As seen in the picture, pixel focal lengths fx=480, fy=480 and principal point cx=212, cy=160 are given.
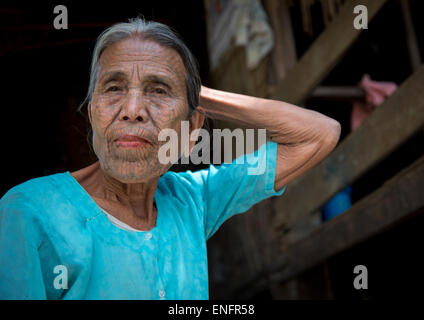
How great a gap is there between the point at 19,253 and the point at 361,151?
2782 millimetres

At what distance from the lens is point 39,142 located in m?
2.72

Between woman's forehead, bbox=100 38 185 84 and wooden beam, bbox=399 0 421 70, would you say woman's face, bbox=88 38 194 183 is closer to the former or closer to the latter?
woman's forehead, bbox=100 38 185 84

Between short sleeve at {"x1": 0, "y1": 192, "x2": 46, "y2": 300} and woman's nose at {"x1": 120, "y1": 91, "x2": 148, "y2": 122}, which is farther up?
woman's nose at {"x1": 120, "y1": 91, "x2": 148, "y2": 122}

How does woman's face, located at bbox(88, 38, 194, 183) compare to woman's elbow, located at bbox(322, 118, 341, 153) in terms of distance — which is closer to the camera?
woman's face, located at bbox(88, 38, 194, 183)

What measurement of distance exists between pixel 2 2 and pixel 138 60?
1.33m

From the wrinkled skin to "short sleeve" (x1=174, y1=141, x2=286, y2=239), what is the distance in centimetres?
29

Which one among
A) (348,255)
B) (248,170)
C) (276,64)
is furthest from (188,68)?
(348,255)

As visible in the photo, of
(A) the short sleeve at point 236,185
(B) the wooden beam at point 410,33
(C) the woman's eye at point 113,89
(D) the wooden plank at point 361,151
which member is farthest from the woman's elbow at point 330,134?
(B) the wooden beam at point 410,33

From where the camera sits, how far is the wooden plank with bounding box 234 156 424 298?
305 centimetres

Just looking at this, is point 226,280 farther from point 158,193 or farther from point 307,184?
point 158,193

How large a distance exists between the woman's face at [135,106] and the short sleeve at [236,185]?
1.14ft

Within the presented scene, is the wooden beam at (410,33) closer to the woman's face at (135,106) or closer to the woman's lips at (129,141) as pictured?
the woman's face at (135,106)

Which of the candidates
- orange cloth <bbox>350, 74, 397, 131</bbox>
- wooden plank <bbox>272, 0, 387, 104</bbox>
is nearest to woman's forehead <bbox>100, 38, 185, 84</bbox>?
wooden plank <bbox>272, 0, 387, 104</bbox>

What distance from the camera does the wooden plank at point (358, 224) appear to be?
3049 millimetres
